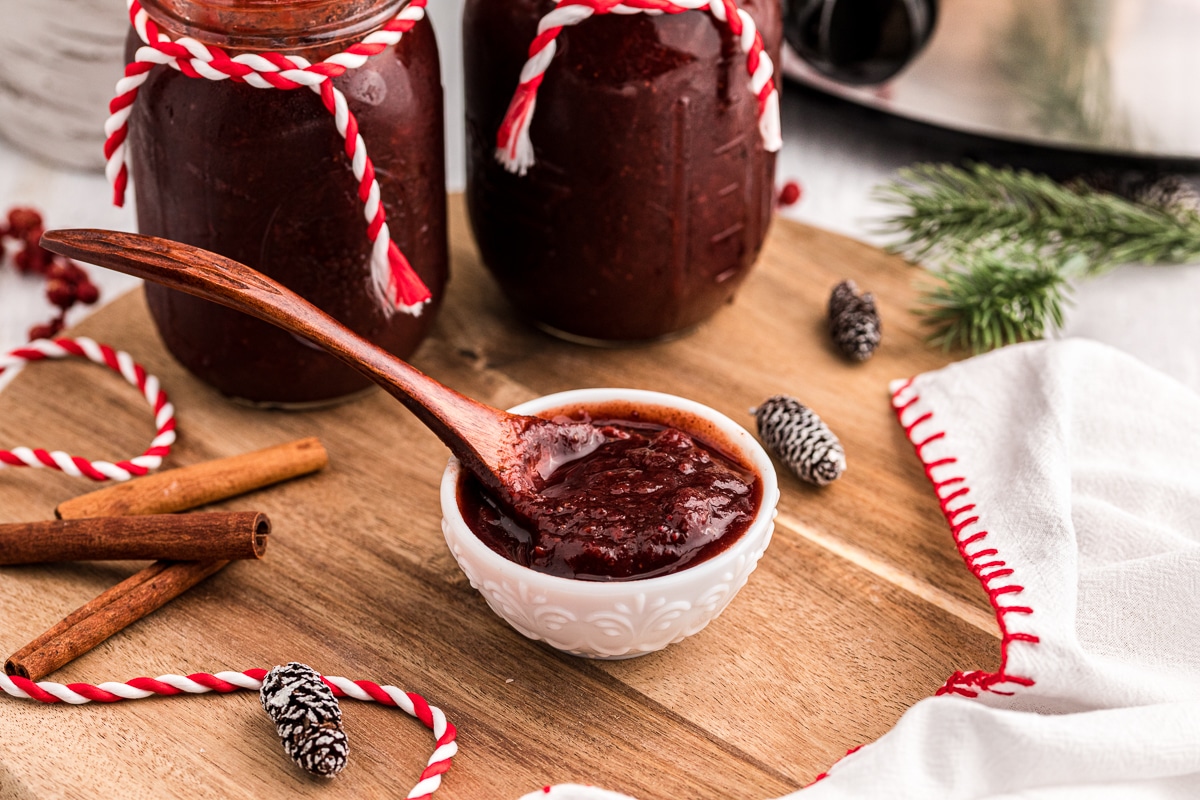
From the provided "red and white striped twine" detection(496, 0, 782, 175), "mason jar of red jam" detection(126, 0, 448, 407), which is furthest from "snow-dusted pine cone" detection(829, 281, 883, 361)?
"mason jar of red jam" detection(126, 0, 448, 407)

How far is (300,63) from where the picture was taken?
45.1 inches

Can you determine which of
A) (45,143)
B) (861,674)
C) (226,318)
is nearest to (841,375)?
(861,674)

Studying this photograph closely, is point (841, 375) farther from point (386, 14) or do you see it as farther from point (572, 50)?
point (386, 14)

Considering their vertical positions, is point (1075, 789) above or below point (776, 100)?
below

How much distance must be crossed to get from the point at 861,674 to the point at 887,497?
0.87ft

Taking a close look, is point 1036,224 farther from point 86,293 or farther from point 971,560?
point 86,293

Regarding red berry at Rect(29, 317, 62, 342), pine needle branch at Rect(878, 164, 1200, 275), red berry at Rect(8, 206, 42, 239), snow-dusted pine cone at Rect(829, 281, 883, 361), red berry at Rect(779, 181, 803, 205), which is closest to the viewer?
snow-dusted pine cone at Rect(829, 281, 883, 361)

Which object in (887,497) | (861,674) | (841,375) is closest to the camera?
(861,674)

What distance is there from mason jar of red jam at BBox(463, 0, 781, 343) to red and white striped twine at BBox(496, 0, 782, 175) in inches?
0.7

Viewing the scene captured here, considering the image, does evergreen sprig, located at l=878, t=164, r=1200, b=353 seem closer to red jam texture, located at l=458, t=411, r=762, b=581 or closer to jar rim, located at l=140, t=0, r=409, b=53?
red jam texture, located at l=458, t=411, r=762, b=581

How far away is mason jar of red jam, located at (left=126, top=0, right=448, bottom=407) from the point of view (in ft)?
3.84

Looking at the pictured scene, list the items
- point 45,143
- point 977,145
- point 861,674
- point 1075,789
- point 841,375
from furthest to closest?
point 45,143
point 977,145
point 841,375
point 861,674
point 1075,789

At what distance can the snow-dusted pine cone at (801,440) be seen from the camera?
51.3 inches

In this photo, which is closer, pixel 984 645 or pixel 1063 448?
pixel 984 645
